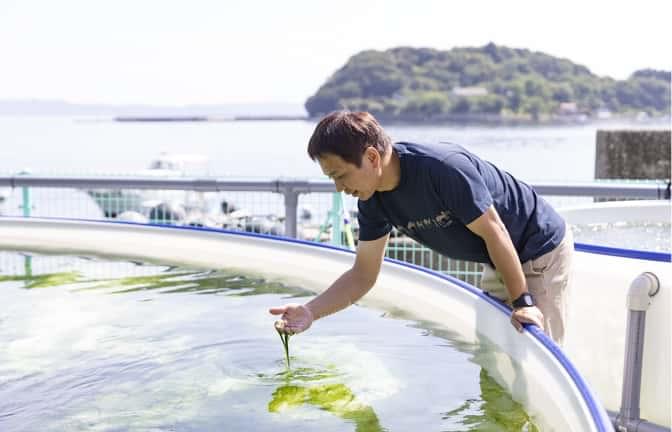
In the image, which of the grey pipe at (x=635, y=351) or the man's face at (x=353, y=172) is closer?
the man's face at (x=353, y=172)

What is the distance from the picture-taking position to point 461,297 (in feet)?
11.0

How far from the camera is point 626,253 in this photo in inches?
118

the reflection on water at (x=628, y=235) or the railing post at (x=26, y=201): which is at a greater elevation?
the reflection on water at (x=628, y=235)

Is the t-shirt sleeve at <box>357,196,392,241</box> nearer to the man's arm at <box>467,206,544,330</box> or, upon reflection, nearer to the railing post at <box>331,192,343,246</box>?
the man's arm at <box>467,206,544,330</box>

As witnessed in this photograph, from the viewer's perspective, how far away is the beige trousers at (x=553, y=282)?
2.69m

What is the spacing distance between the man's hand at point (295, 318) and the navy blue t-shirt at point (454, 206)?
0.31 meters

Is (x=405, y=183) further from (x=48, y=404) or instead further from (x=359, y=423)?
(x=48, y=404)

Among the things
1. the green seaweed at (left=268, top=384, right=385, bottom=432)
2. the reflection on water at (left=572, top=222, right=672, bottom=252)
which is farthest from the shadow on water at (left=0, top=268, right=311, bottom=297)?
the reflection on water at (left=572, top=222, right=672, bottom=252)

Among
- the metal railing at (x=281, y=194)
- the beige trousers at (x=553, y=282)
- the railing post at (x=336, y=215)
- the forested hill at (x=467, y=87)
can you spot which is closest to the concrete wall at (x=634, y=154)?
the metal railing at (x=281, y=194)

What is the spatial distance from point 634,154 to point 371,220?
822cm

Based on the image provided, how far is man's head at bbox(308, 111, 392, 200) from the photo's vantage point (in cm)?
236

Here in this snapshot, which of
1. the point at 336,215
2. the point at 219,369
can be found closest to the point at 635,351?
the point at 219,369

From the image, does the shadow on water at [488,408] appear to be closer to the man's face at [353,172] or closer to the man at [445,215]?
the man at [445,215]

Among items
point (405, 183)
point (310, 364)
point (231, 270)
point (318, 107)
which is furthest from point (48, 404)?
point (318, 107)
